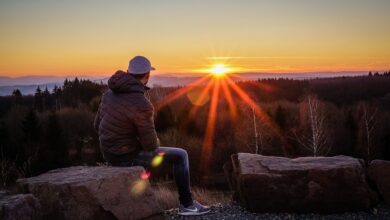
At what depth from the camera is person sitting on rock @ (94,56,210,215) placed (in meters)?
6.80

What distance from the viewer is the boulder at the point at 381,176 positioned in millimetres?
8266

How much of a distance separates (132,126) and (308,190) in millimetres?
3243

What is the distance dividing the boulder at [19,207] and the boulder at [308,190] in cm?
375

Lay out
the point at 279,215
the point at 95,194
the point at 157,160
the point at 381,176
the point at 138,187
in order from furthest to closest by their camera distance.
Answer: the point at 381,176
the point at 279,215
the point at 157,160
the point at 138,187
the point at 95,194

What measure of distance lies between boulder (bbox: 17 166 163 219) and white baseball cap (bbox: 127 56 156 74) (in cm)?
146

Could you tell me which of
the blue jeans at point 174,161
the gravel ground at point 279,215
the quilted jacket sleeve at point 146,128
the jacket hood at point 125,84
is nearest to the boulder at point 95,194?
the blue jeans at point 174,161

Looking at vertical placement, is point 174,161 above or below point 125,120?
below

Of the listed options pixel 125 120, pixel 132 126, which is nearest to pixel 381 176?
pixel 132 126

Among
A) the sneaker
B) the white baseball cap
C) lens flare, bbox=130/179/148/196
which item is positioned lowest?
the sneaker

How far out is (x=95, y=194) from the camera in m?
6.20

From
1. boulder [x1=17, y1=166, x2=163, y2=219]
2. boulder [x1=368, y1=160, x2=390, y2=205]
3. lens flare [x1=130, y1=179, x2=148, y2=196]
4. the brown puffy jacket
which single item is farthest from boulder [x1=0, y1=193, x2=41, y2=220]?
boulder [x1=368, y1=160, x2=390, y2=205]

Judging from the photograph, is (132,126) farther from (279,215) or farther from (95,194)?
(279,215)

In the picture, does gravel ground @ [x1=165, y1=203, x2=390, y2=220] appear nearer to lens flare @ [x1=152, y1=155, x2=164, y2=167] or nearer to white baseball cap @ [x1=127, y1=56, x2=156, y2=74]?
lens flare @ [x1=152, y1=155, x2=164, y2=167]

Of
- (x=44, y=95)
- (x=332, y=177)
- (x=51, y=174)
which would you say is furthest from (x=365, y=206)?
(x=44, y=95)
